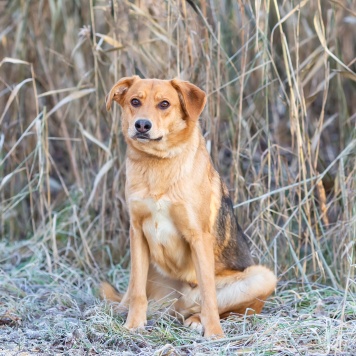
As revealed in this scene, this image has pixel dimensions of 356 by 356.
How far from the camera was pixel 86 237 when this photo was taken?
5.54 metres

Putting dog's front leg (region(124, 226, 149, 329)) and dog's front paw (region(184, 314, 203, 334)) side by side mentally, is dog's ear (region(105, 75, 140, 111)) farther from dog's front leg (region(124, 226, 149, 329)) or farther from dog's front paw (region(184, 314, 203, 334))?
dog's front paw (region(184, 314, 203, 334))

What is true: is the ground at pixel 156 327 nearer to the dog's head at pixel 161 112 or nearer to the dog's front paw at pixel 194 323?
the dog's front paw at pixel 194 323

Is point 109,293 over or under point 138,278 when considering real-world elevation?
under

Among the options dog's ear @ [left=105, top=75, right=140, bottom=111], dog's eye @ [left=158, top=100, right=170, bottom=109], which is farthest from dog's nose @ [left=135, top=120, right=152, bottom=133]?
dog's ear @ [left=105, top=75, right=140, bottom=111]

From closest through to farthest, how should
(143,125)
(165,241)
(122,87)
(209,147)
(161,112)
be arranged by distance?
(143,125) < (161,112) < (165,241) < (122,87) < (209,147)

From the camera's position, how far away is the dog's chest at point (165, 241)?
4.00 m

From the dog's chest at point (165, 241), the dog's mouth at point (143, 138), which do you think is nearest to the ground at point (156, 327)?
the dog's chest at point (165, 241)

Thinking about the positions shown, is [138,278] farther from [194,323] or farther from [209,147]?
[209,147]

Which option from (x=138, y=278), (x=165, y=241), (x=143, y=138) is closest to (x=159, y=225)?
(x=165, y=241)

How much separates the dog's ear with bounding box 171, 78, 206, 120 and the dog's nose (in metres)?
0.27

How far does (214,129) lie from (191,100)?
3.77 feet

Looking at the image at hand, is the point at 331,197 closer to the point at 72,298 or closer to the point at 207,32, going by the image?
the point at 207,32

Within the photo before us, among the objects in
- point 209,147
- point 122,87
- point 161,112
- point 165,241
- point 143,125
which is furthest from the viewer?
point 209,147

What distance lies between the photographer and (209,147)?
199 inches
